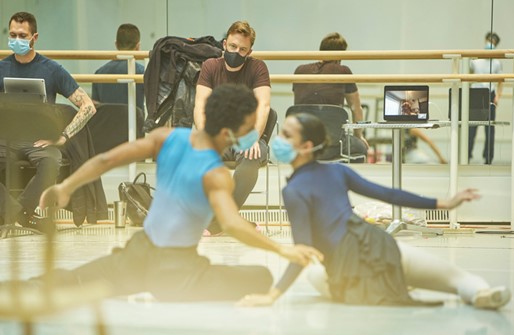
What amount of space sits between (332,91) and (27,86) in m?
1.76

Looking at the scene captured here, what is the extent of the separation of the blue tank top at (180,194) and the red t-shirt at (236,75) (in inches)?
78.7

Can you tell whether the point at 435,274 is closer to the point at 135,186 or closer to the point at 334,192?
the point at 334,192

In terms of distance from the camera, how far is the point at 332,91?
5871mm

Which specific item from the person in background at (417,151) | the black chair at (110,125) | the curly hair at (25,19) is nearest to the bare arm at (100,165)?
the curly hair at (25,19)

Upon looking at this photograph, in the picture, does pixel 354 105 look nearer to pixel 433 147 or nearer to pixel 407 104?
pixel 407 104

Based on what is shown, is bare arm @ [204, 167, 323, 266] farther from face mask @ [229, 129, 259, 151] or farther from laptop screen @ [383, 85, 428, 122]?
laptop screen @ [383, 85, 428, 122]

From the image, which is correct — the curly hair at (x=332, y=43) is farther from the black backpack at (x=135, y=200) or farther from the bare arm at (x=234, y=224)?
the bare arm at (x=234, y=224)

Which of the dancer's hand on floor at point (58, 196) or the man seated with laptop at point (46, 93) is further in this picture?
the man seated with laptop at point (46, 93)

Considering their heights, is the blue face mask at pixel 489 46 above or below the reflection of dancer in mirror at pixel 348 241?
→ above

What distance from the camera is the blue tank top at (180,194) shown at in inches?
112

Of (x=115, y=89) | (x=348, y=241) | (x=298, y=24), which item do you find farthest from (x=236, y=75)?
(x=298, y=24)

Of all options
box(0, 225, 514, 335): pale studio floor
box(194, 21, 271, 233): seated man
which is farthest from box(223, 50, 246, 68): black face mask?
box(0, 225, 514, 335): pale studio floor

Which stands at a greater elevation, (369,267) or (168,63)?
(168,63)

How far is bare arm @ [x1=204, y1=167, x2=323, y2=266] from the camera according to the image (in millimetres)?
2705
